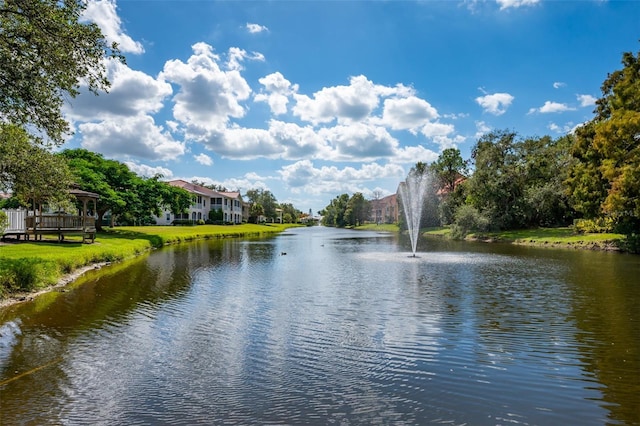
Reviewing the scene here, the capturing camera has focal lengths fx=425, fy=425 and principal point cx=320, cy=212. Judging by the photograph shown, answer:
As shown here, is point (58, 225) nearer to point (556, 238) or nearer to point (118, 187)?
point (118, 187)

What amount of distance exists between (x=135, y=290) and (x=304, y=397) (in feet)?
37.7

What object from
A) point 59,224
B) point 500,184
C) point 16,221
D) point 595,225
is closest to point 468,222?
point 500,184

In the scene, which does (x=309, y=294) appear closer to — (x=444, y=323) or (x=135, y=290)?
(x=444, y=323)

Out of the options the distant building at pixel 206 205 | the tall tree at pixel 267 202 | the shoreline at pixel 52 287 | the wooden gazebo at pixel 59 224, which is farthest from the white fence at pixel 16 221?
the tall tree at pixel 267 202

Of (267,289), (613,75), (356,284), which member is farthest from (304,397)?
(613,75)

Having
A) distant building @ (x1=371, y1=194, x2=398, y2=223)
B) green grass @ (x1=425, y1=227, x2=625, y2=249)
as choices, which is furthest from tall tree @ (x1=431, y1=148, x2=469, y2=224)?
distant building @ (x1=371, y1=194, x2=398, y2=223)

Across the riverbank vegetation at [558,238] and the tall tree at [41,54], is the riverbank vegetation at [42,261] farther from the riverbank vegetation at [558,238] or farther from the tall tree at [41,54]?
the riverbank vegetation at [558,238]

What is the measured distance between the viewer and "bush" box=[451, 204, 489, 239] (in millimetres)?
54750

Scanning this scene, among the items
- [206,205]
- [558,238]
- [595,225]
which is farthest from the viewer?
[206,205]

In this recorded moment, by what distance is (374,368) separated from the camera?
7977mm

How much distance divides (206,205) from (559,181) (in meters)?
66.9

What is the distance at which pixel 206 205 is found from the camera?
9156 centimetres

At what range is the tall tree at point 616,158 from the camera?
2856cm

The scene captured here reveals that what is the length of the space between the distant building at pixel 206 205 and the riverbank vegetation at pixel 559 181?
39.9 m
